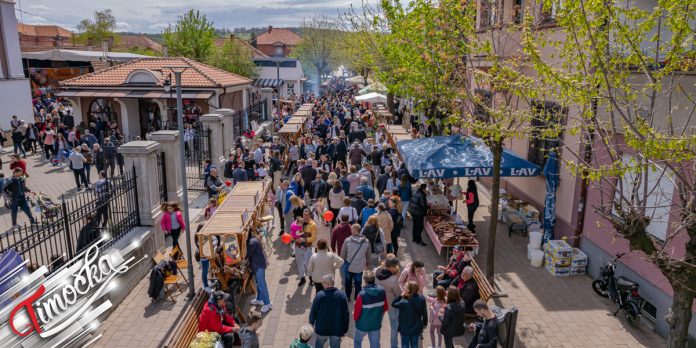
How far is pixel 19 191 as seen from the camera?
41.8 feet

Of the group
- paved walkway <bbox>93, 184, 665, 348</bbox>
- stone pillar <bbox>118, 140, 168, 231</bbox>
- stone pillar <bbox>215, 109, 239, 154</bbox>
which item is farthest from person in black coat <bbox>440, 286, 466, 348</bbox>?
stone pillar <bbox>215, 109, 239, 154</bbox>

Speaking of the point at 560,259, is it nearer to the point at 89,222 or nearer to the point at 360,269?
the point at 360,269

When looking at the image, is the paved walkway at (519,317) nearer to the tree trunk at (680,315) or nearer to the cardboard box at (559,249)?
the cardboard box at (559,249)

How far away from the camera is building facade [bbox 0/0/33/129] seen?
88.0ft

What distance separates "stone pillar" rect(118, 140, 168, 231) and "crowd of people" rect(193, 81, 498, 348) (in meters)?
2.39

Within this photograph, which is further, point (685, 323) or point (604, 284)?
point (604, 284)

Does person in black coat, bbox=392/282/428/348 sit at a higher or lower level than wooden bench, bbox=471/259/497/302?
higher

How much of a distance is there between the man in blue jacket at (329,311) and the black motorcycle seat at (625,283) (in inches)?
220

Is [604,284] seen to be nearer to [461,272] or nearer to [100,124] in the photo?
[461,272]

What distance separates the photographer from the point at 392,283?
7.89 m

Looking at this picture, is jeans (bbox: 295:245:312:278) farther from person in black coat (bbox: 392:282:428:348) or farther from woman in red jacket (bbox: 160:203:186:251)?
person in black coat (bbox: 392:282:428:348)

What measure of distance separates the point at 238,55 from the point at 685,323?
38939mm

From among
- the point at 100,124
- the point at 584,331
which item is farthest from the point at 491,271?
the point at 100,124

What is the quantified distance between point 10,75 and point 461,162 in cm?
2700
